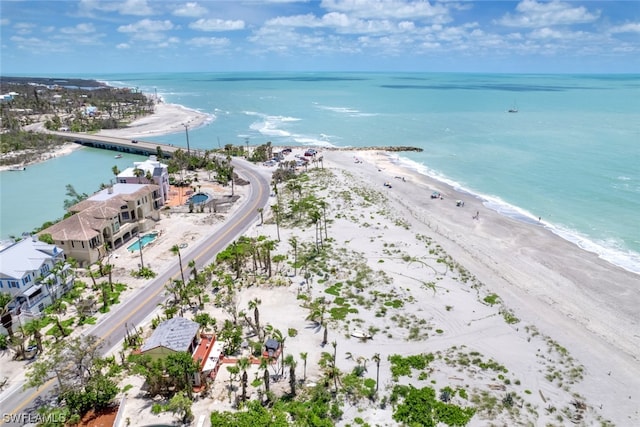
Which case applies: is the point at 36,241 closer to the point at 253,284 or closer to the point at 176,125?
the point at 253,284

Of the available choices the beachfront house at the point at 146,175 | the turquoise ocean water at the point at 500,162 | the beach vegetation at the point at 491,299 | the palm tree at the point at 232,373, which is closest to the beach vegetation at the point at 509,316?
the beach vegetation at the point at 491,299

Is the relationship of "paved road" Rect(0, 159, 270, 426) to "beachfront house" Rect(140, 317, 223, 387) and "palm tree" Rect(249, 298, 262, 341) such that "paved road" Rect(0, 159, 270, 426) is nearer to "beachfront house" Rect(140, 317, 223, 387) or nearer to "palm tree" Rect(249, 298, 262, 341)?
"beachfront house" Rect(140, 317, 223, 387)

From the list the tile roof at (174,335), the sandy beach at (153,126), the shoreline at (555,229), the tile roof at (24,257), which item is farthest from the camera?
the sandy beach at (153,126)

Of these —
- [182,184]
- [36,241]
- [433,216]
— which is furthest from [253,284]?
[182,184]

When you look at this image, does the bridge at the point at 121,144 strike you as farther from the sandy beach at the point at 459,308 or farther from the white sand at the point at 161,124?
the sandy beach at the point at 459,308

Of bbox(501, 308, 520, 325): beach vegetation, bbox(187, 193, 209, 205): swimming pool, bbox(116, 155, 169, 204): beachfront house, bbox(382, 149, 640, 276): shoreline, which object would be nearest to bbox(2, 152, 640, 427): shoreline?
bbox(501, 308, 520, 325): beach vegetation

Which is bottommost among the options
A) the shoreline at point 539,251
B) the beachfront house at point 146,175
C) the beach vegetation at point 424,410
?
the shoreline at point 539,251

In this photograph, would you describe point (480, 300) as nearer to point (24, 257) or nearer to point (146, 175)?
point (24, 257)

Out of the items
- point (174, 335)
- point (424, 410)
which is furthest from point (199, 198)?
point (424, 410)
